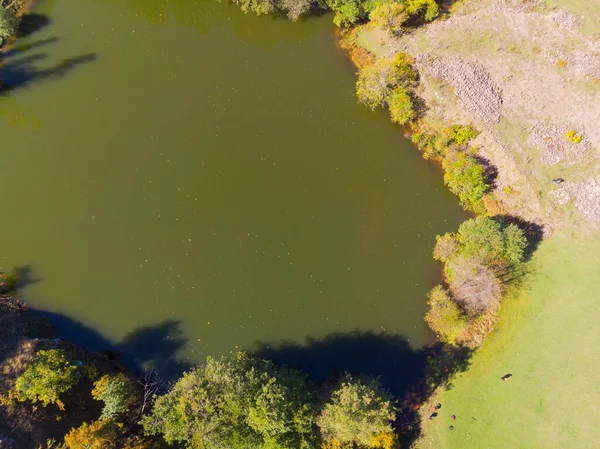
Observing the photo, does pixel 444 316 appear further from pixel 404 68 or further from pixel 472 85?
pixel 404 68

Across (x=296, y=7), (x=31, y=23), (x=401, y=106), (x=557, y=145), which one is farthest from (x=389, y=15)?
(x=31, y=23)

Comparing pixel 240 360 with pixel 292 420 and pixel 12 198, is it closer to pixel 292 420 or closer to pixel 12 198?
pixel 292 420

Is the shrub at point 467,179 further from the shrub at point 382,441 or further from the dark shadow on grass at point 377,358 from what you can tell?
the shrub at point 382,441

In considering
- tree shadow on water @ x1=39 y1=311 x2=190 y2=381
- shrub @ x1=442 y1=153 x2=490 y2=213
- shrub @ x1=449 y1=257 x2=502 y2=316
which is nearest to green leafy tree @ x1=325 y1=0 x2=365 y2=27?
shrub @ x1=442 y1=153 x2=490 y2=213

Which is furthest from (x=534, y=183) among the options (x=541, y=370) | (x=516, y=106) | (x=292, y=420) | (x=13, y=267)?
(x=13, y=267)

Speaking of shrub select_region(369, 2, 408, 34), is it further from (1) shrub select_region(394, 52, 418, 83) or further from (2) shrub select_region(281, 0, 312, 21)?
(2) shrub select_region(281, 0, 312, 21)
